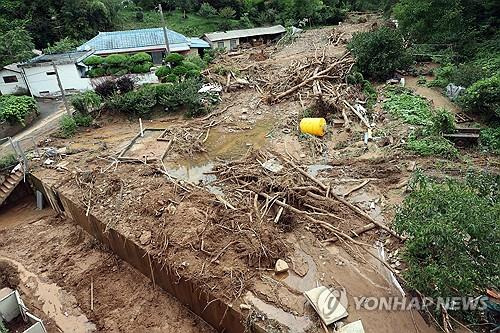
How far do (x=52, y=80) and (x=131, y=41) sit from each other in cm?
712

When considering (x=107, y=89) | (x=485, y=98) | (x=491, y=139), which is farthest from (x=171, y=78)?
(x=491, y=139)

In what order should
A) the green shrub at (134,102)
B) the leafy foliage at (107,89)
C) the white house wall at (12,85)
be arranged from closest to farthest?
the green shrub at (134,102) → the leafy foliage at (107,89) → the white house wall at (12,85)

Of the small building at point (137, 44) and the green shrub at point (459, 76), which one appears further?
the small building at point (137, 44)

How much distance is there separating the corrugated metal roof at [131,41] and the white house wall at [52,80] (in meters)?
3.87

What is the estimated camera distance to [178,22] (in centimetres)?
4259

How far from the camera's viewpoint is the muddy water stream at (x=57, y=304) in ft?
35.3

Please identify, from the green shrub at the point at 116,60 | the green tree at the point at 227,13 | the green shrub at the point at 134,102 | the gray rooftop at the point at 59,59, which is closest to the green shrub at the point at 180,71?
the green shrub at the point at 134,102

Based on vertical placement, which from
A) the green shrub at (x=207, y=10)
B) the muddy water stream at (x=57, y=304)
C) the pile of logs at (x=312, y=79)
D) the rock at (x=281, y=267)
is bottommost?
the muddy water stream at (x=57, y=304)

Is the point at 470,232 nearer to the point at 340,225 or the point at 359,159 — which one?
the point at 340,225

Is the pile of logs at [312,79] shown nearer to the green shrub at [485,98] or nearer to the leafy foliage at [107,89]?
the green shrub at [485,98]

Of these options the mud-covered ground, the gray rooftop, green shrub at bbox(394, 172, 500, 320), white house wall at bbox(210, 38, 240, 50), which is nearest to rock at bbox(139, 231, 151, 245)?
the mud-covered ground

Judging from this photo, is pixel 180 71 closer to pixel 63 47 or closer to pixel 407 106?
pixel 63 47

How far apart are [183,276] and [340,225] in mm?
4611

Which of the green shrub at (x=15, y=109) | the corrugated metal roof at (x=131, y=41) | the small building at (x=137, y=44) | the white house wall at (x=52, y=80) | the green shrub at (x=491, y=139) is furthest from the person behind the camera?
the corrugated metal roof at (x=131, y=41)
